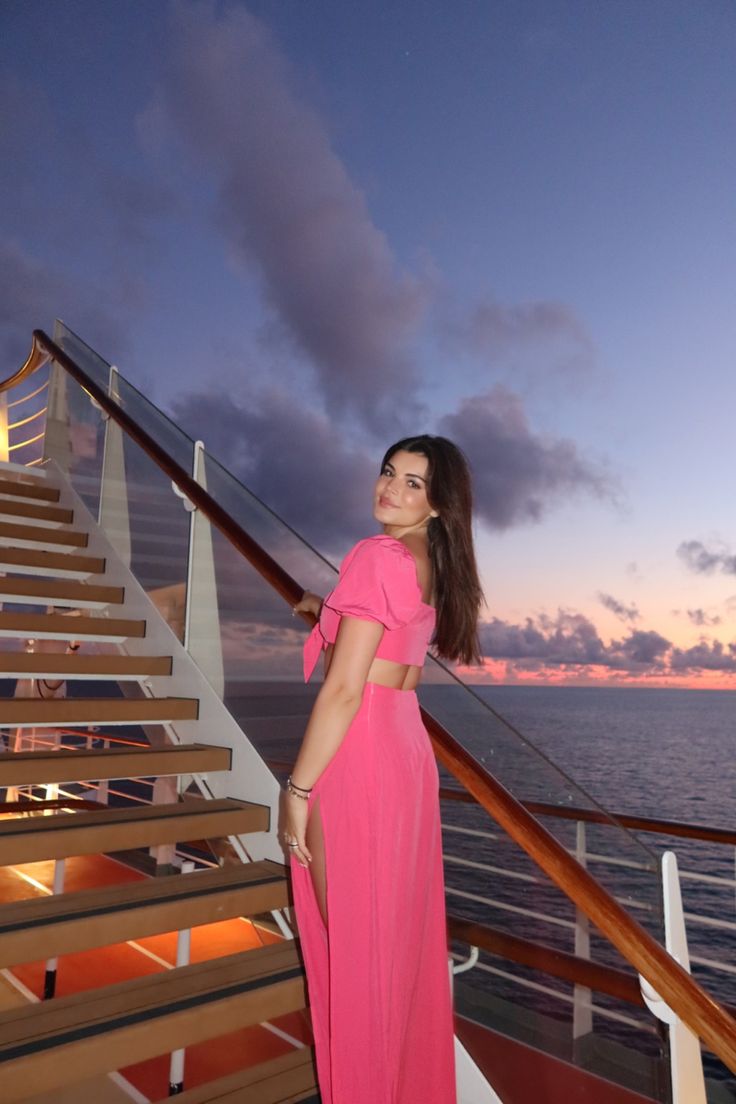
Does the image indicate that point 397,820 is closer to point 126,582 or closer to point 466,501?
point 466,501

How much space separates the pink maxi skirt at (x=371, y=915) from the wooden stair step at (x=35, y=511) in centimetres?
306

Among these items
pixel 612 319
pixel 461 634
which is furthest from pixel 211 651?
pixel 612 319

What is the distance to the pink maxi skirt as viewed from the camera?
1384 mm

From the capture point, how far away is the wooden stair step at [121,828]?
186 centimetres

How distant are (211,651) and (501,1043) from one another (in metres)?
1.64

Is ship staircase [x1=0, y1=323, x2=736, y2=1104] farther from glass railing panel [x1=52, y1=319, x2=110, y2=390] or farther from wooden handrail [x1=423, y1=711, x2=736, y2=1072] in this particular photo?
glass railing panel [x1=52, y1=319, x2=110, y2=390]

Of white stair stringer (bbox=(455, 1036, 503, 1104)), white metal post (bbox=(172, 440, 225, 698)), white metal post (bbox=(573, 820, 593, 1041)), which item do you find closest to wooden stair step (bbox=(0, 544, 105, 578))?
white metal post (bbox=(172, 440, 225, 698))

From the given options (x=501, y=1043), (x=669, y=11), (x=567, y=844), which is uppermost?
(x=669, y=11)

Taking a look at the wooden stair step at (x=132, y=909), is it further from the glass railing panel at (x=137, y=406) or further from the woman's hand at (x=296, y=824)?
the glass railing panel at (x=137, y=406)

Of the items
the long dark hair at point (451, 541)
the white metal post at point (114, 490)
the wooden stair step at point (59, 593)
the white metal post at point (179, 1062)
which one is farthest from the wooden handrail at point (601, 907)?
the white metal post at point (114, 490)

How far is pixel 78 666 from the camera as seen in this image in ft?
8.85

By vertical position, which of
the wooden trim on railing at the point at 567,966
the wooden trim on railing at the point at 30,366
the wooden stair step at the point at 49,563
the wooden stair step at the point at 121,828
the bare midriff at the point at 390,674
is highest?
the wooden trim on railing at the point at 30,366

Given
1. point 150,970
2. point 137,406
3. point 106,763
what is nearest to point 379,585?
point 106,763

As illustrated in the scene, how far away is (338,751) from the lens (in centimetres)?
141
